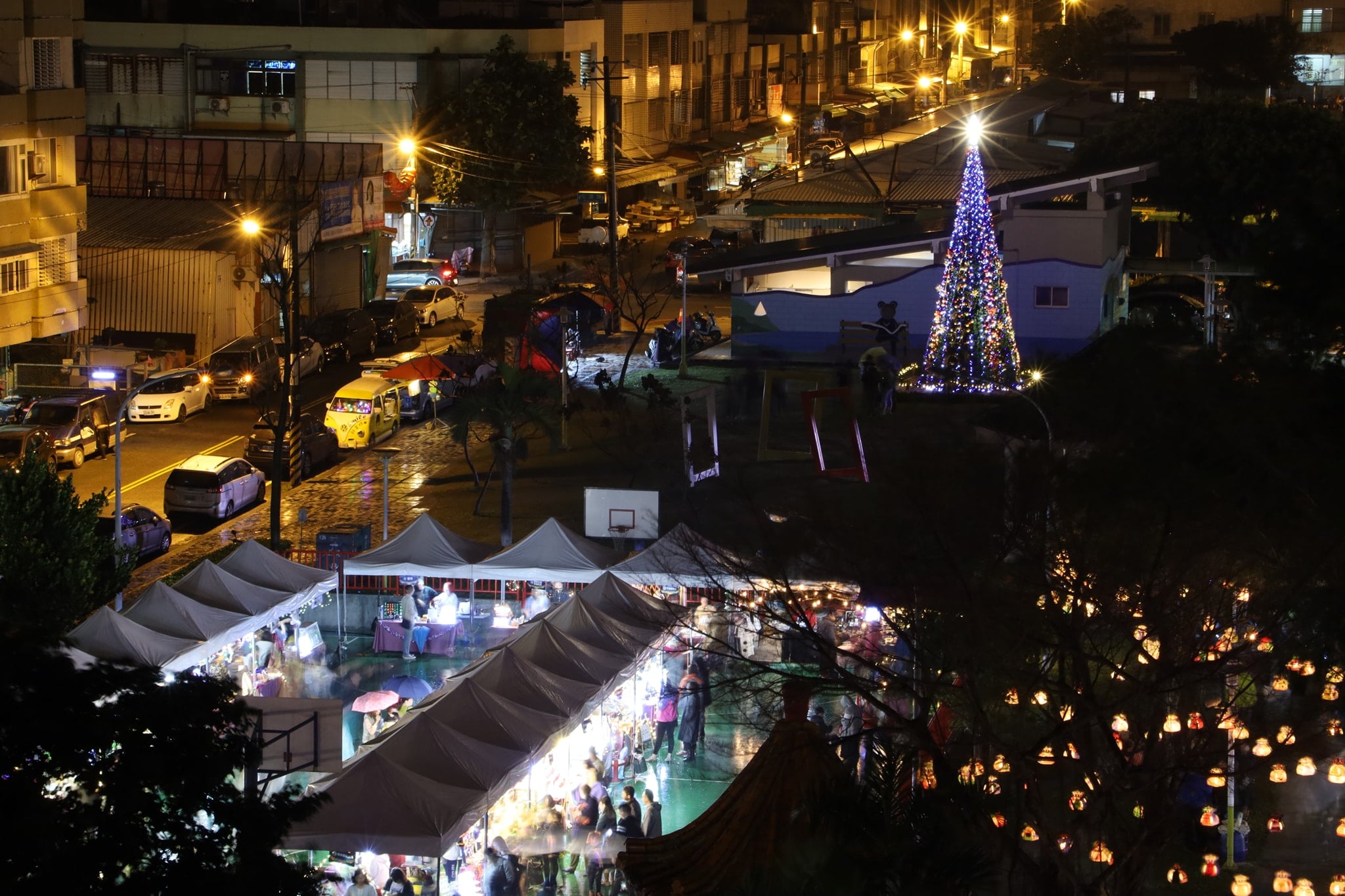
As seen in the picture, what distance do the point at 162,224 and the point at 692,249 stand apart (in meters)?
19.8

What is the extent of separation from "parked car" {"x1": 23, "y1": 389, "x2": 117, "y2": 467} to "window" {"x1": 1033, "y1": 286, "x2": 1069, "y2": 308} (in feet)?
74.1

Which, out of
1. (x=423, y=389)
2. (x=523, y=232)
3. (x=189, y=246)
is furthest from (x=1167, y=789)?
(x=523, y=232)

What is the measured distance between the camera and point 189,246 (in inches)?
1718

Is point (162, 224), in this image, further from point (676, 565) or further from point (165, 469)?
point (676, 565)

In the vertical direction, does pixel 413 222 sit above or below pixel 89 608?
above

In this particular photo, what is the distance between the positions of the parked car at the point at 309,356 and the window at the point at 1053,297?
17868 millimetres

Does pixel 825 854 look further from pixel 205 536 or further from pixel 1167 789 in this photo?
pixel 205 536

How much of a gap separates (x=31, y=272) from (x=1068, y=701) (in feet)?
93.2

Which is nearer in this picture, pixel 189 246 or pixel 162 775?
pixel 162 775

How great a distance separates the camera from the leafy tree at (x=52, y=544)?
20.9 metres

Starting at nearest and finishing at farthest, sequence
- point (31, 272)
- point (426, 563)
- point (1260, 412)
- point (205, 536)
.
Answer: point (1260, 412)
point (426, 563)
point (205, 536)
point (31, 272)

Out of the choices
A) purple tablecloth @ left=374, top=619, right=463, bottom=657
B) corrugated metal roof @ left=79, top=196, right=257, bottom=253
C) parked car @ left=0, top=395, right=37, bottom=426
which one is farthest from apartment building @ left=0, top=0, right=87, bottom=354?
purple tablecloth @ left=374, top=619, right=463, bottom=657

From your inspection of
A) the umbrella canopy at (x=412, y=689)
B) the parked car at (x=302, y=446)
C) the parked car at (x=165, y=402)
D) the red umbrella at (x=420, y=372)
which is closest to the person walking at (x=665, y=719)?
the umbrella canopy at (x=412, y=689)

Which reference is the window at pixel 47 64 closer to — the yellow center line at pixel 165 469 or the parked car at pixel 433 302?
the yellow center line at pixel 165 469
